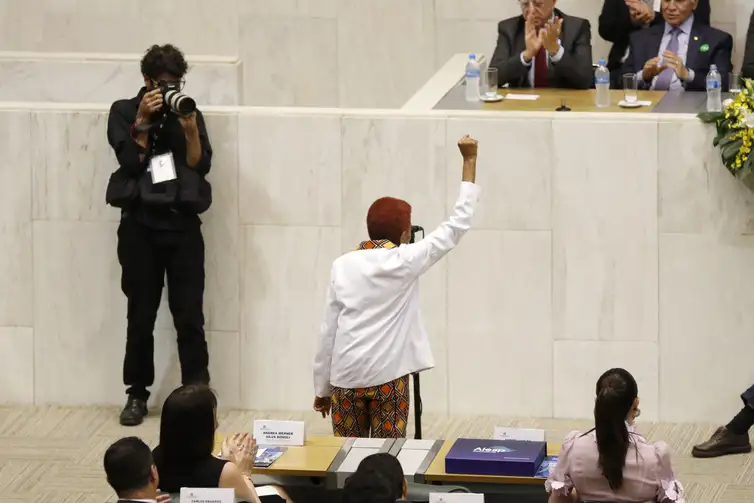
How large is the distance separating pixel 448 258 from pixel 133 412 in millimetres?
1774

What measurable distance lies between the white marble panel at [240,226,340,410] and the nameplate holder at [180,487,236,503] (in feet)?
10.2

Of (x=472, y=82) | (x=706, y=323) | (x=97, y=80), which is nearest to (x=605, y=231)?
(x=706, y=323)

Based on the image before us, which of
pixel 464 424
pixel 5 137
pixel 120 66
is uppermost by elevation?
pixel 120 66

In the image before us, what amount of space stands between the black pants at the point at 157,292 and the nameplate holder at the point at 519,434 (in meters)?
2.47

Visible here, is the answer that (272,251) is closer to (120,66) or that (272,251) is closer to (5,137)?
(5,137)

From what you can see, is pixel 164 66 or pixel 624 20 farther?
pixel 624 20

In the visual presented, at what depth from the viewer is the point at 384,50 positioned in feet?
39.4

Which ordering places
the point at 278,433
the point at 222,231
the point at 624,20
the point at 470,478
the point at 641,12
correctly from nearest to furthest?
the point at 470,478
the point at 278,433
the point at 222,231
the point at 641,12
the point at 624,20

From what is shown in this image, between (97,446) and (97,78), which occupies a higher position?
(97,78)

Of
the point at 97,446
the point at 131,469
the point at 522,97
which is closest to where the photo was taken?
the point at 131,469

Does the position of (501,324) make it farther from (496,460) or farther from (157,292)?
(496,460)

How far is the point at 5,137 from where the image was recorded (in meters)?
7.73

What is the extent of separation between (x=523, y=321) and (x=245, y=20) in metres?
5.41

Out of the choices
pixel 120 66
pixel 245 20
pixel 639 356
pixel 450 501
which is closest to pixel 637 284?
pixel 639 356
